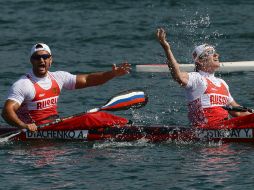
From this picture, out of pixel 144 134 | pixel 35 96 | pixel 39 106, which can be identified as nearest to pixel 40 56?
pixel 35 96

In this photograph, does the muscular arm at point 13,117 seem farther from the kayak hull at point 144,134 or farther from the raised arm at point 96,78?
the raised arm at point 96,78

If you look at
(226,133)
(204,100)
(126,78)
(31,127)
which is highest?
(126,78)

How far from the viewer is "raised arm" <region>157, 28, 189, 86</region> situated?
15.9 m

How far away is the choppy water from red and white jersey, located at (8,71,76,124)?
55 centimetres

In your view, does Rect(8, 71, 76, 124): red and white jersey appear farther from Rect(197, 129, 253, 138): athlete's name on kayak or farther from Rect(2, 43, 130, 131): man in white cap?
Rect(197, 129, 253, 138): athlete's name on kayak

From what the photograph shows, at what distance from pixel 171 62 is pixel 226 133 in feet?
4.96

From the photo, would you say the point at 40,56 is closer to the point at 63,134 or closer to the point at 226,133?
the point at 63,134

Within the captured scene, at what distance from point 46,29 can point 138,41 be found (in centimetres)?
357

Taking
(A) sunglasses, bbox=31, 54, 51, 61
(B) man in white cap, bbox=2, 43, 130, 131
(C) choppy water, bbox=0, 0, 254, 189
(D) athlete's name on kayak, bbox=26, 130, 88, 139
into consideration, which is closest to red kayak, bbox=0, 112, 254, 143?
(D) athlete's name on kayak, bbox=26, 130, 88, 139

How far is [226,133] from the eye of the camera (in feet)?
53.9

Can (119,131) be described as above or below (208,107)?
below

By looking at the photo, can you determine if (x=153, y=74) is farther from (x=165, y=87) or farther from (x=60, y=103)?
(x=60, y=103)

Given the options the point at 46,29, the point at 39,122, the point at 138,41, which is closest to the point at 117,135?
the point at 39,122

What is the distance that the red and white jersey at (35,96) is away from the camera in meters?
16.8
